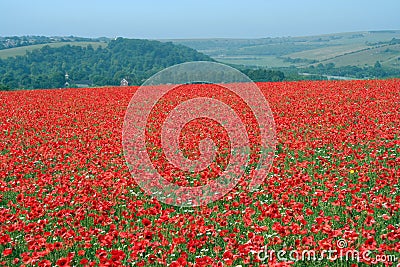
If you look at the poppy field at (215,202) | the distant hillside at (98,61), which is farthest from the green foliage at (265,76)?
the poppy field at (215,202)

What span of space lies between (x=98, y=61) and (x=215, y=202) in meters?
58.3

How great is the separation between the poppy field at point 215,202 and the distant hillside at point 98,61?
31.2 meters

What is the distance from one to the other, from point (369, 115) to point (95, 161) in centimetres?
888

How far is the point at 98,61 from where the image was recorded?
62594mm

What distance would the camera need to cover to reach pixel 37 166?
32.4 feet

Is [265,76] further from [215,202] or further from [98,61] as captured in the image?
[215,202]

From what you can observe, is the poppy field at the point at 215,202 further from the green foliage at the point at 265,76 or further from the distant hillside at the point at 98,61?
the distant hillside at the point at 98,61

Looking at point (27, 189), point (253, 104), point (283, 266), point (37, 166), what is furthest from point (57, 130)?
point (283, 266)

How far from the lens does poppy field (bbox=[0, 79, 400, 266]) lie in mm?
5086

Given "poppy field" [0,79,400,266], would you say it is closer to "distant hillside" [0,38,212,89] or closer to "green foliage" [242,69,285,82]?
"green foliage" [242,69,285,82]

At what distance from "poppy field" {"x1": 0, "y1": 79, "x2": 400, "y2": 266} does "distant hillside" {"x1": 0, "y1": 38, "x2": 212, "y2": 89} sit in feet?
102

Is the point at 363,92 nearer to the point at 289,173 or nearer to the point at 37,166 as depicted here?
the point at 289,173

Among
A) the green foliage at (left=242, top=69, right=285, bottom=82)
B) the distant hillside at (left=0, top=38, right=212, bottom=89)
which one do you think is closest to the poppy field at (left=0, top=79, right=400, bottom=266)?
the green foliage at (left=242, top=69, right=285, bottom=82)

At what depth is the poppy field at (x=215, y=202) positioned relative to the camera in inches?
200
